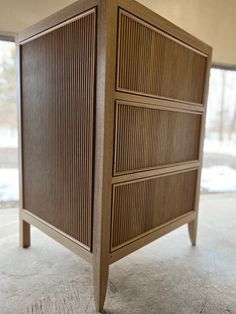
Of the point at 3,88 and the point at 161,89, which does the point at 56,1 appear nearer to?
the point at 3,88

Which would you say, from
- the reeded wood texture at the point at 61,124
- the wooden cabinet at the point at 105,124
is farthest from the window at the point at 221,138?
the reeded wood texture at the point at 61,124

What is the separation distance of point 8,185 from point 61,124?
61.4 inches

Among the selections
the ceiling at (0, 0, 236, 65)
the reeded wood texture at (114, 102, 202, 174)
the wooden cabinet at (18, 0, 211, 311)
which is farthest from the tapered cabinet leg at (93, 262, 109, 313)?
the ceiling at (0, 0, 236, 65)

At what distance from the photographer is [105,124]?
1124 mm

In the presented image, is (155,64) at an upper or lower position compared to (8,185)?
upper

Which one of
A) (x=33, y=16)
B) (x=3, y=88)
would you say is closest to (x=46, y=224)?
(x=3, y=88)

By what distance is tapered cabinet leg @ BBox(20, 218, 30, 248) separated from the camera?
1.77 metres

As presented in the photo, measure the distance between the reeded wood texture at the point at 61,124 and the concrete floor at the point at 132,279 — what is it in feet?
1.01

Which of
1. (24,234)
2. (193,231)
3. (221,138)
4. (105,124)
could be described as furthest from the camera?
(221,138)

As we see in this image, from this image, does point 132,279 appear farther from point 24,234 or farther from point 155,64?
point 155,64

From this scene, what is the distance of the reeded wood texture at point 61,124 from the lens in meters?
1.20

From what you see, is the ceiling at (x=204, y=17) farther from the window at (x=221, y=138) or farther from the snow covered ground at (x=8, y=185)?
the snow covered ground at (x=8, y=185)

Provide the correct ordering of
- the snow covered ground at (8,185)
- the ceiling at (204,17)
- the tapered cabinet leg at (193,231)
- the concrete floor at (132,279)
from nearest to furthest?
the concrete floor at (132,279)
the tapered cabinet leg at (193,231)
the ceiling at (204,17)
the snow covered ground at (8,185)

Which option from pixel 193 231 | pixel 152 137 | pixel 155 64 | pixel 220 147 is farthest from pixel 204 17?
pixel 193 231
